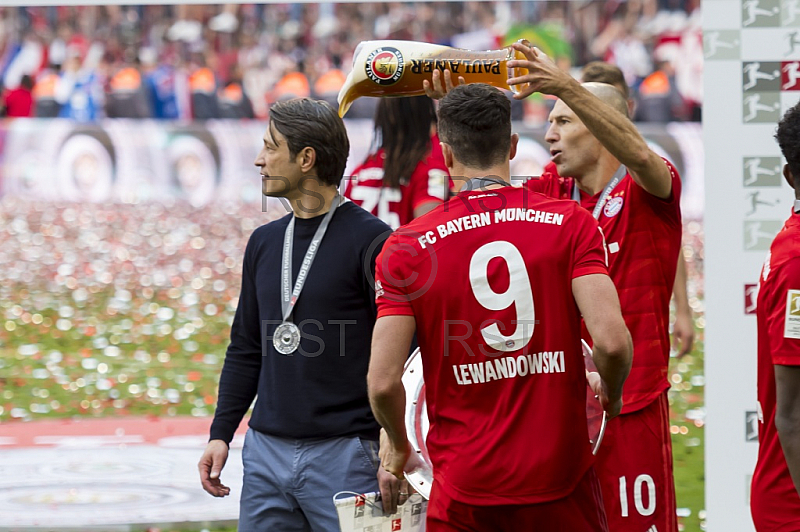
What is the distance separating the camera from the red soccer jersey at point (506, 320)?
301 cm

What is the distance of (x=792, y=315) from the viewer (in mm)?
2820

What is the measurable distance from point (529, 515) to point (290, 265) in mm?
1273

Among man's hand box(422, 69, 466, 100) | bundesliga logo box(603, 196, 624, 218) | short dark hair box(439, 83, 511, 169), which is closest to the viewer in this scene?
short dark hair box(439, 83, 511, 169)

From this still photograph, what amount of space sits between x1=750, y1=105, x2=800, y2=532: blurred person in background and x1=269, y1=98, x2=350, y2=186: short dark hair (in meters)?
1.56

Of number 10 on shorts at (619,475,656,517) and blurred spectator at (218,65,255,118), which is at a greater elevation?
blurred spectator at (218,65,255,118)

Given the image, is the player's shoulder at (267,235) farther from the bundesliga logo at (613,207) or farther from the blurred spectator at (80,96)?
the blurred spectator at (80,96)

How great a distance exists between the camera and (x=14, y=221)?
61.2 ft

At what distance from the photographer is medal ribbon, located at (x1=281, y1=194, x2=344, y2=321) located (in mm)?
3742

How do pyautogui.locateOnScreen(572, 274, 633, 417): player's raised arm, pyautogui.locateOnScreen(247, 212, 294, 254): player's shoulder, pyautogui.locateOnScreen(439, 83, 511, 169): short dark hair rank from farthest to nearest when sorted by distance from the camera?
pyautogui.locateOnScreen(247, 212, 294, 254): player's shoulder < pyautogui.locateOnScreen(439, 83, 511, 169): short dark hair < pyautogui.locateOnScreen(572, 274, 633, 417): player's raised arm

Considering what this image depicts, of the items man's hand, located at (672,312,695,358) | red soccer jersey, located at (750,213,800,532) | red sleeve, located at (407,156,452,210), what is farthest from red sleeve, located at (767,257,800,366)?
red sleeve, located at (407,156,452,210)

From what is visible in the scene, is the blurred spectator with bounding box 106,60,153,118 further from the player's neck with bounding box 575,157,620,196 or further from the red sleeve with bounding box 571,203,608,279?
the red sleeve with bounding box 571,203,608,279

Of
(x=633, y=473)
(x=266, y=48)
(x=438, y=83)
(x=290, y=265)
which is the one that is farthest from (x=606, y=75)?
(x=266, y=48)

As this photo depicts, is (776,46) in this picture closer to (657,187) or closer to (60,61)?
(657,187)

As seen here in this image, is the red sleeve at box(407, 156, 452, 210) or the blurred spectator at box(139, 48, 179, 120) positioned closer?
the red sleeve at box(407, 156, 452, 210)
